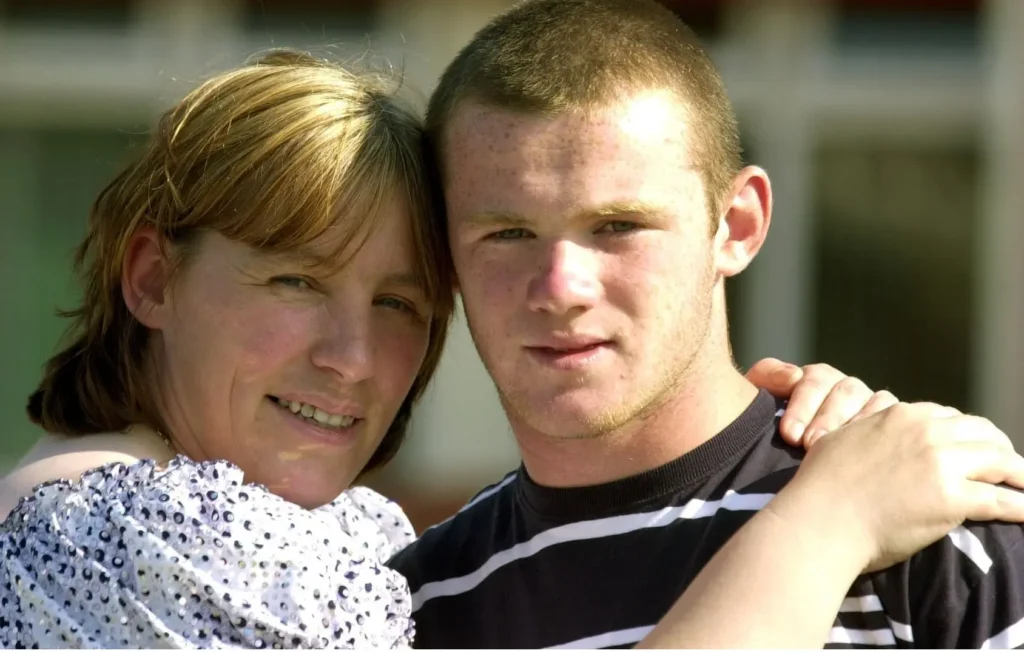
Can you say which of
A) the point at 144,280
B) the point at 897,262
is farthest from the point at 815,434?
the point at 897,262

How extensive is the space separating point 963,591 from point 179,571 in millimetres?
1157

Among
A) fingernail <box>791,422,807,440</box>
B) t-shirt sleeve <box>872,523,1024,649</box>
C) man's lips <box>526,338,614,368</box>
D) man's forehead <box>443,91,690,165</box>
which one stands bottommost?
t-shirt sleeve <box>872,523,1024,649</box>

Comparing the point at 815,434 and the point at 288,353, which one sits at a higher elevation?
the point at 288,353

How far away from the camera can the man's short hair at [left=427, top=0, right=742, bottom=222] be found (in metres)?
2.62

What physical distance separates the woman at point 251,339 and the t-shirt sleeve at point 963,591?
1.28ft

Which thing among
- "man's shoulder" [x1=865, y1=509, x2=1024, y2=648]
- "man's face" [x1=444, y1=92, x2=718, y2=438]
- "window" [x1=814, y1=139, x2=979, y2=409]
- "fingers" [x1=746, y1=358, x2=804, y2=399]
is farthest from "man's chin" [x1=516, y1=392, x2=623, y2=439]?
"window" [x1=814, y1=139, x2=979, y2=409]

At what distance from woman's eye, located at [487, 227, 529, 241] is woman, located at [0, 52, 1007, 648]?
0.52 ft

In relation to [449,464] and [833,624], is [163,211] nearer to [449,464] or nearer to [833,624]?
[833,624]

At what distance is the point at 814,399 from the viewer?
270cm

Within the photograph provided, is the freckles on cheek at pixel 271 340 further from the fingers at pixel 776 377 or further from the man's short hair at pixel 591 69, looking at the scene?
the fingers at pixel 776 377

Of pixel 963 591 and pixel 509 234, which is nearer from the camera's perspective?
pixel 963 591

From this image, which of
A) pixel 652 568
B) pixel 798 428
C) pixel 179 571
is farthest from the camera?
pixel 798 428

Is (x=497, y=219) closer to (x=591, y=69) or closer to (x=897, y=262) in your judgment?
(x=591, y=69)

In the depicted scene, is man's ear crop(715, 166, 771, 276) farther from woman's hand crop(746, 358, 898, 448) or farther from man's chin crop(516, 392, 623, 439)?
man's chin crop(516, 392, 623, 439)
